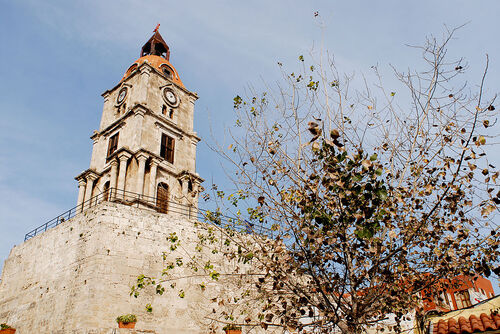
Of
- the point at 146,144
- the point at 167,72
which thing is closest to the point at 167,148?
the point at 146,144

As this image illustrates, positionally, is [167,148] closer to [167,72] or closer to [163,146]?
[163,146]

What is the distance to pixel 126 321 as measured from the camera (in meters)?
13.9

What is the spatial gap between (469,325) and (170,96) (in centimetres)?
2399

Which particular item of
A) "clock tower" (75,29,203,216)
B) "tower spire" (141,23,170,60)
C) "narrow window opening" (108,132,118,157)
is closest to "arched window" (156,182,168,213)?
"clock tower" (75,29,203,216)

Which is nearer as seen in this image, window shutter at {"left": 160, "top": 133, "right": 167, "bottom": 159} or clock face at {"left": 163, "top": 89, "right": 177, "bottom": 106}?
window shutter at {"left": 160, "top": 133, "right": 167, "bottom": 159}

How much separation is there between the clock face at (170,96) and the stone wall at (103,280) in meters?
13.4

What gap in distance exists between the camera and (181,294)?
15.4 meters

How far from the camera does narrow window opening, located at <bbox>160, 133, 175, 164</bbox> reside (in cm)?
2641

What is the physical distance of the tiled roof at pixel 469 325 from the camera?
10.1 m

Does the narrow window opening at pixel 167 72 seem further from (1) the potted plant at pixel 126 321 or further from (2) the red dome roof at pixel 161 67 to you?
(1) the potted plant at pixel 126 321

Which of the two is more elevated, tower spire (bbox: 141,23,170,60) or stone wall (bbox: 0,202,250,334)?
tower spire (bbox: 141,23,170,60)

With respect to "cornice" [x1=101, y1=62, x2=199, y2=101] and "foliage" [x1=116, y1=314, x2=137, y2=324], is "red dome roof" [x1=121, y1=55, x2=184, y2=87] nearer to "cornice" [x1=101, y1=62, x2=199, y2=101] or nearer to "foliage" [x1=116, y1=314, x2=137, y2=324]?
"cornice" [x1=101, y1=62, x2=199, y2=101]

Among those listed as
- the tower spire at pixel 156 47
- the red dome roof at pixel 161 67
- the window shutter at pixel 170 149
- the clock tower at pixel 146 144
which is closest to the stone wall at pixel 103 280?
the clock tower at pixel 146 144

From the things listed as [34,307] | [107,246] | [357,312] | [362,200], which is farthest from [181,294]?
[362,200]
